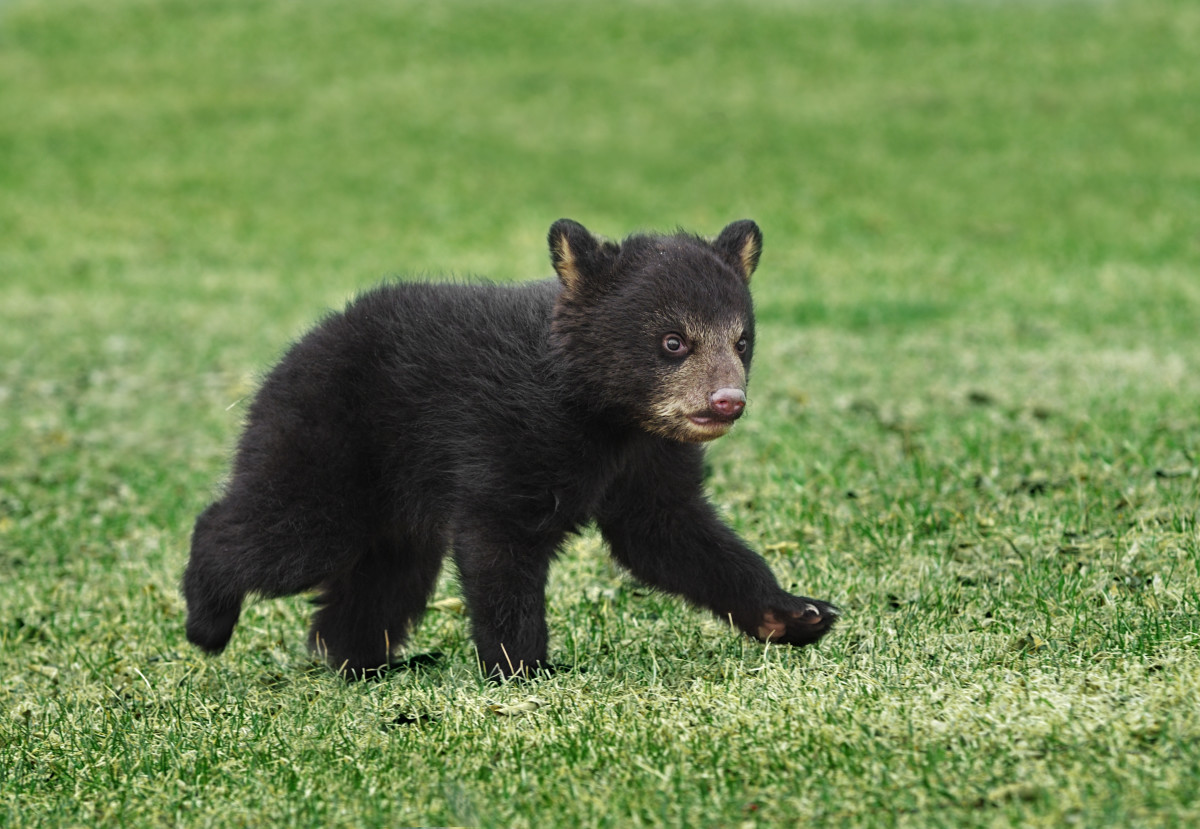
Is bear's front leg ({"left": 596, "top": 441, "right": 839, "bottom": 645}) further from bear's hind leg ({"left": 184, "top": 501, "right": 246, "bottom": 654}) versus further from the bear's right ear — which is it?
bear's hind leg ({"left": 184, "top": 501, "right": 246, "bottom": 654})

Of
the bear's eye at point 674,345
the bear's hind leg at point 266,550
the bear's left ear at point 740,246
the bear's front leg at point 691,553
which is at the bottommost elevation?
the bear's hind leg at point 266,550

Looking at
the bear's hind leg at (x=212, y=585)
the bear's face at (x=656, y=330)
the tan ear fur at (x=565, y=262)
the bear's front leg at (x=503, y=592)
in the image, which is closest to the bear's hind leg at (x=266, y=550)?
the bear's hind leg at (x=212, y=585)

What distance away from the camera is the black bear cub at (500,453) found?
5430 millimetres

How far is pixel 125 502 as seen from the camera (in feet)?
32.6

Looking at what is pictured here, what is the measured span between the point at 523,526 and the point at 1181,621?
2.56 m

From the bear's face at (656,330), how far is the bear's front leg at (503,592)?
649mm

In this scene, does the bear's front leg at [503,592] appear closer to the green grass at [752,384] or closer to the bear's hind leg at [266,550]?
the green grass at [752,384]

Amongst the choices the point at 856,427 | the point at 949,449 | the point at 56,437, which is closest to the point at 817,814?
the point at 949,449

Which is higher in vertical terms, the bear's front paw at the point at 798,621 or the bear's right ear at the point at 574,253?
the bear's right ear at the point at 574,253

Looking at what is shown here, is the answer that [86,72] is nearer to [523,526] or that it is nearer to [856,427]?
[856,427]

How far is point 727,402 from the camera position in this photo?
16.9 feet

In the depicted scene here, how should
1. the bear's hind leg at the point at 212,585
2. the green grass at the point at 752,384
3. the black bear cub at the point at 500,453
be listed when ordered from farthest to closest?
the bear's hind leg at the point at 212,585 → the black bear cub at the point at 500,453 → the green grass at the point at 752,384

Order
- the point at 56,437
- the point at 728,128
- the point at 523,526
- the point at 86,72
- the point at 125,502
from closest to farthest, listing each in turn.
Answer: the point at 523,526
the point at 125,502
the point at 56,437
the point at 728,128
the point at 86,72

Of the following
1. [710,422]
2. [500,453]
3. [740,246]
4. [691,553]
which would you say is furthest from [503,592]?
[740,246]
